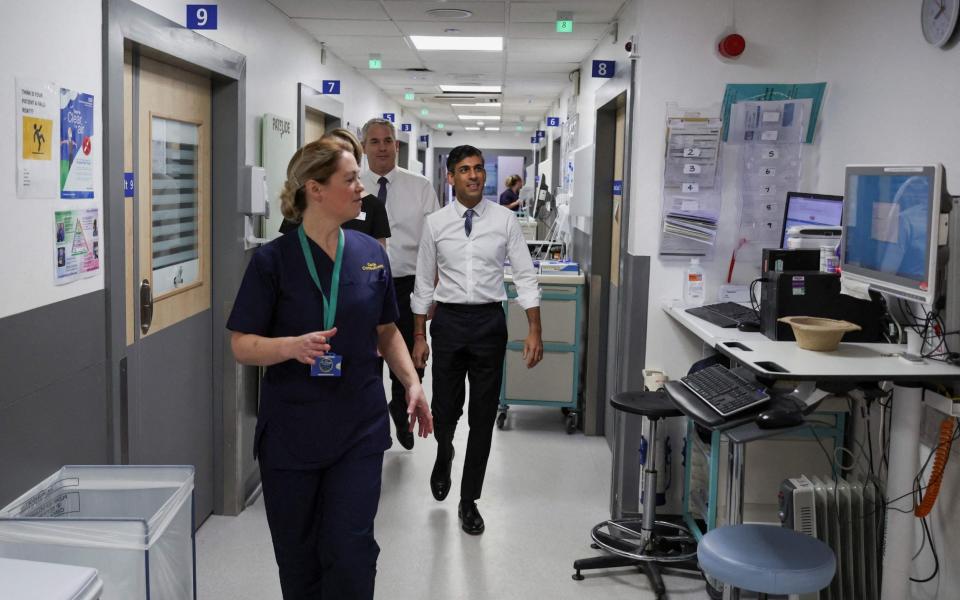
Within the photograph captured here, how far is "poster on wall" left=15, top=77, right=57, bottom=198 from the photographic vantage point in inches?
88.5

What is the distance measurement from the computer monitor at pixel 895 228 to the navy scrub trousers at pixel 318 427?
Result: 145 centimetres

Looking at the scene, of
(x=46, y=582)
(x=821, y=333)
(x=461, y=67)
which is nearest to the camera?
(x=46, y=582)

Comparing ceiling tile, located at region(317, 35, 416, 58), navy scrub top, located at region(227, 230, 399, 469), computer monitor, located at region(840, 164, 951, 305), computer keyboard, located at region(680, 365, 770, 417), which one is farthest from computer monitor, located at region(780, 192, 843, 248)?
ceiling tile, located at region(317, 35, 416, 58)

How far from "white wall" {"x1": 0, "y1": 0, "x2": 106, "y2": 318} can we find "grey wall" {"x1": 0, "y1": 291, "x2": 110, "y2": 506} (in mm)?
53

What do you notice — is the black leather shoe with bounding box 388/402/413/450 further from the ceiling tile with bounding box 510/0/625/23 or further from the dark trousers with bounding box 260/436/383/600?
the dark trousers with bounding box 260/436/383/600

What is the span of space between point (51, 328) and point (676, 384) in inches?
72.0

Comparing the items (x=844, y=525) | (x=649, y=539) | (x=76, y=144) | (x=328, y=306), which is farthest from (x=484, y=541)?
(x=76, y=144)

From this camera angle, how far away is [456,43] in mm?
6422

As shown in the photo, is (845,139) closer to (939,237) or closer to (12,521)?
(939,237)

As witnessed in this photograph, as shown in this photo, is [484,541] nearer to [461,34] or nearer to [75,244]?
[75,244]

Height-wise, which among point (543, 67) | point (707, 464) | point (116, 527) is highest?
point (543, 67)

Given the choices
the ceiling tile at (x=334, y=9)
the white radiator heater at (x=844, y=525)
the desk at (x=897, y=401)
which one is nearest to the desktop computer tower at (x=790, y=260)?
the desk at (x=897, y=401)

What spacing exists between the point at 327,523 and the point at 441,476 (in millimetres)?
1740

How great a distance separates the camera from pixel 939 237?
2412 millimetres
